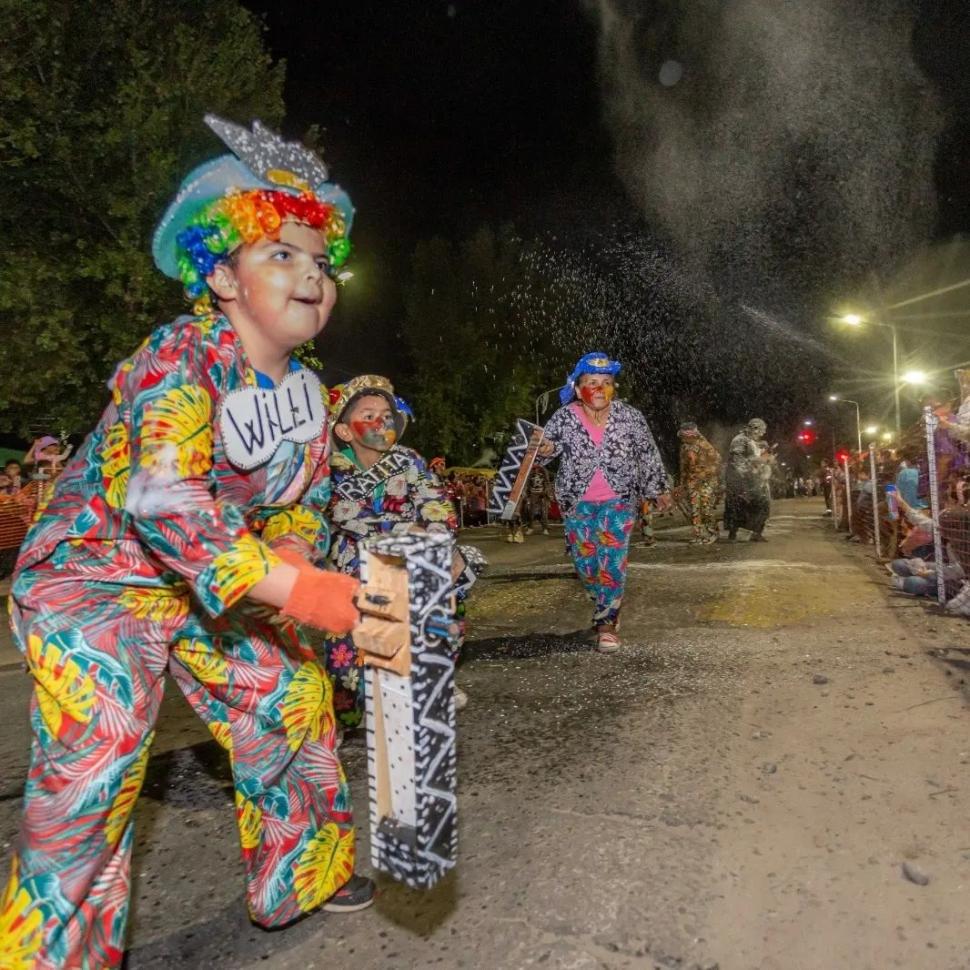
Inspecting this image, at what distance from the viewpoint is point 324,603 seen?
156 cm

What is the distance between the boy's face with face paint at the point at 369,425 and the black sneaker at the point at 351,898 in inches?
82.1

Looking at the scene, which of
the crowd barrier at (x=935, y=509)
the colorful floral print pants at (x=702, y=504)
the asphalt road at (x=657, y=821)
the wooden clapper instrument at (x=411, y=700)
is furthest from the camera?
the colorful floral print pants at (x=702, y=504)

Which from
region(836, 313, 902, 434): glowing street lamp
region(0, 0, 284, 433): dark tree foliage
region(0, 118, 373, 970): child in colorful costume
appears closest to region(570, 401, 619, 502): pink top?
region(0, 118, 373, 970): child in colorful costume

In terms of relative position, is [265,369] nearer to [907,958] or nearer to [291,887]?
[291,887]

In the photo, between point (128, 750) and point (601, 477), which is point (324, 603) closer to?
point (128, 750)

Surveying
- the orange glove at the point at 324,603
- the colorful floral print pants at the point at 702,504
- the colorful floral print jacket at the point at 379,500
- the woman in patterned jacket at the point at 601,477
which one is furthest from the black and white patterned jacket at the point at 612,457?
the colorful floral print pants at the point at 702,504

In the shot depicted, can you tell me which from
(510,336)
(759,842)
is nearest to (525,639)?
(759,842)

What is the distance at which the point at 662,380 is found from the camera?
64188 mm

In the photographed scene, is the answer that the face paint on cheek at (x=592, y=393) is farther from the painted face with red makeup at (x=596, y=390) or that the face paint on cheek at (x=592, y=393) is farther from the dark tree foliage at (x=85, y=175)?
the dark tree foliage at (x=85, y=175)

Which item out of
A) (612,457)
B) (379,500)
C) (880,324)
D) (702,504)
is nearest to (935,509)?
(612,457)

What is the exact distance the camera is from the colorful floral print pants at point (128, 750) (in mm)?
1610

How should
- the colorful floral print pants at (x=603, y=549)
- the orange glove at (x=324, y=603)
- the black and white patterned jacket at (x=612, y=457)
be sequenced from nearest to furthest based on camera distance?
the orange glove at (x=324, y=603) → the colorful floral print pants at (x=603, y=549) → the black and white patterned jacket at (x=612, y=457)

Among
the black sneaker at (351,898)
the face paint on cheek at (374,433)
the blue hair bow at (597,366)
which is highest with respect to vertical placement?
the blue hair bow at (597,366)

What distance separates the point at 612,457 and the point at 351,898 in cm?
376
